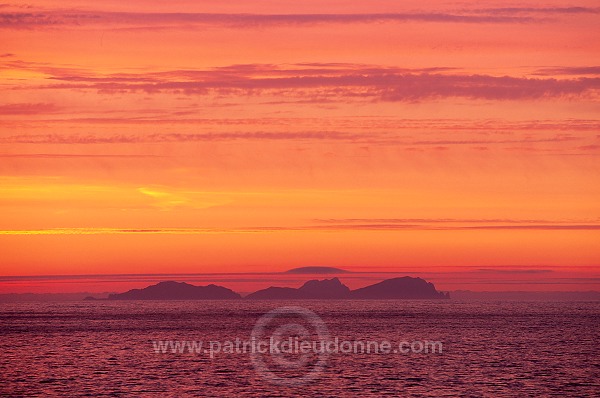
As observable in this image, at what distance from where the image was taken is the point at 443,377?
3179 inches

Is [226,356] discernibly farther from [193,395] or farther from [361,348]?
[193,395]

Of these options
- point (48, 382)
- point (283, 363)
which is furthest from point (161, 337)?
point (48, 382)

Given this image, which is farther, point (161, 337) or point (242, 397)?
point (161, 337)

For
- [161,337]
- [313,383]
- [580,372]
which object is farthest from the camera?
[161,337]

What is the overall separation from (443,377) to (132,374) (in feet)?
94.6

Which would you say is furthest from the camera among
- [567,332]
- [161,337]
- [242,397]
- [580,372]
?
[567,332]

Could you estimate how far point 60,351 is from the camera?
10869 centimetres

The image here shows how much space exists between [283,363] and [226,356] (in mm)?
10803

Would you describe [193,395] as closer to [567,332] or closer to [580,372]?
[580,372]

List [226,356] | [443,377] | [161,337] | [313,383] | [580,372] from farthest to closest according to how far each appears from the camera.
→ 1. [161,337]
2. [226,356]
3. [580,372]
4. [443,377]
5. [313,383]

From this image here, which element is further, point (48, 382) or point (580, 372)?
point (580, 372)

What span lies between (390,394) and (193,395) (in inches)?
609

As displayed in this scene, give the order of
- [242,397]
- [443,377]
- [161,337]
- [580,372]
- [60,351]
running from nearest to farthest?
[242,397], [443,377], [580,372], [60,351], [161,337]

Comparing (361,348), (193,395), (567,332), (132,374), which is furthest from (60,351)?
(567,332)
